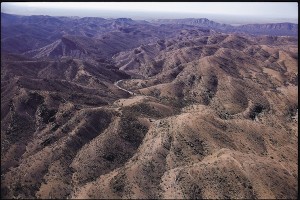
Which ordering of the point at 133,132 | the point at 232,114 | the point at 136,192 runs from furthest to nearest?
the point at 232,114 → the point at 133,132 → the point at 136,192

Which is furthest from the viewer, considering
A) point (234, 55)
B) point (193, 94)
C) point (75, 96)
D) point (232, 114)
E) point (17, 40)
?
point (17, 40)

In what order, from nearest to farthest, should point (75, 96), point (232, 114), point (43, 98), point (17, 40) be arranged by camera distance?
point (43, 98) < point (75, 96) < point (232, 114) < point (17, 40)

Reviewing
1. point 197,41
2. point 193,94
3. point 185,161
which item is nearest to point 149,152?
point 185,161

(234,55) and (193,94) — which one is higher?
(234,55)

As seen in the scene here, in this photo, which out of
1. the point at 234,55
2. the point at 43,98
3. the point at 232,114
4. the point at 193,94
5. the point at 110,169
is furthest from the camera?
the point at 234,55

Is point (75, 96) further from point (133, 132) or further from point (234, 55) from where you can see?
point (234, 55)

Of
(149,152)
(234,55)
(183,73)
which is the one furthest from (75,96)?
(234,55)

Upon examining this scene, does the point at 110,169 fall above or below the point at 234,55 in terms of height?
below

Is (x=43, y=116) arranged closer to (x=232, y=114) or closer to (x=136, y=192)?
(x=136, y=192)

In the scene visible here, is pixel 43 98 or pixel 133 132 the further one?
pixel 43 98
